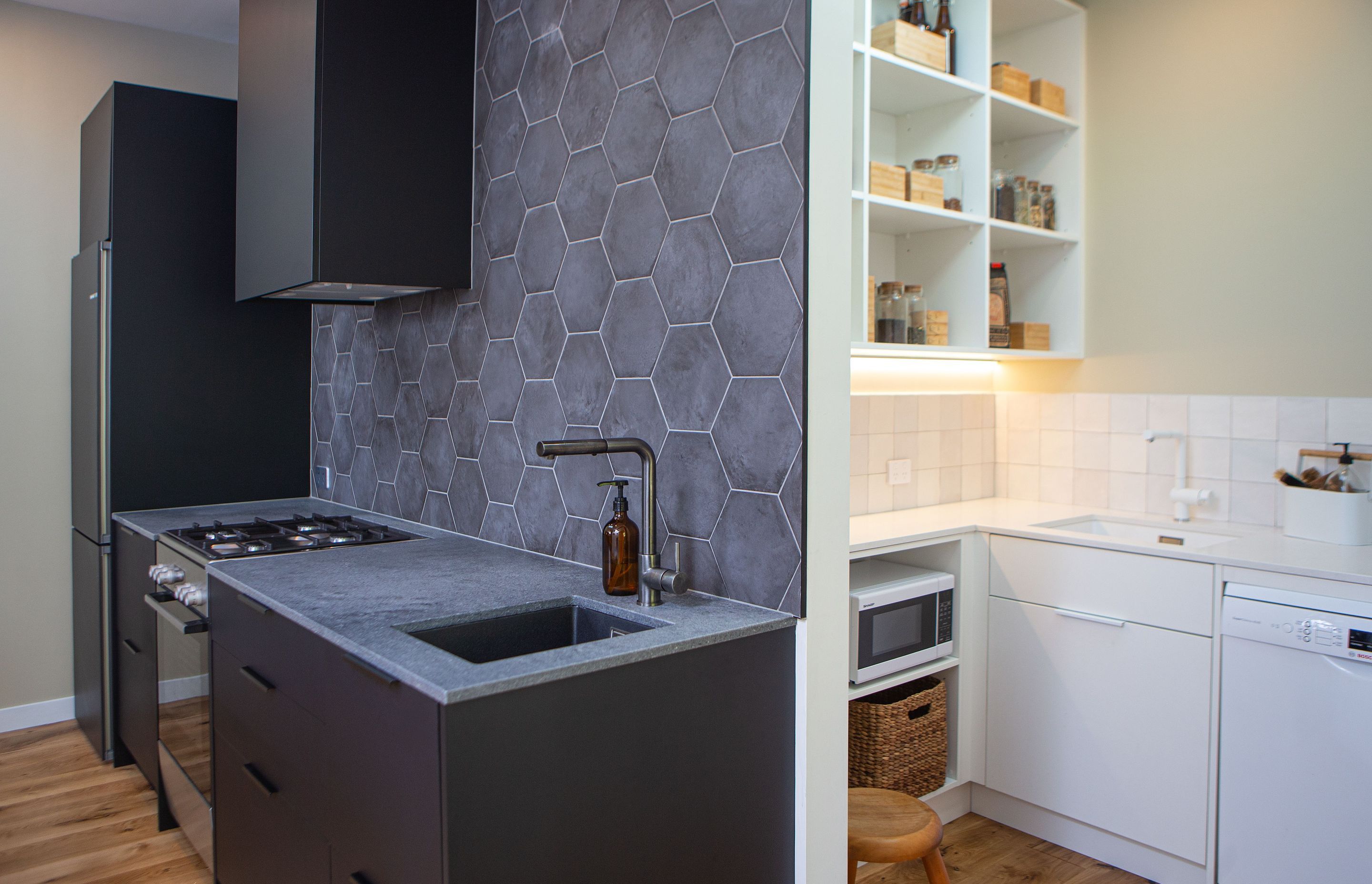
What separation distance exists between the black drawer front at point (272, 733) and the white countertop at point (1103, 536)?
1091 mm

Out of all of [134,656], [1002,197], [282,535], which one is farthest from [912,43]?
[134,656]

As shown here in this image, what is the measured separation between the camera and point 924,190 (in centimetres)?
268

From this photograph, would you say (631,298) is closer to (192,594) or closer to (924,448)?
(192,594)

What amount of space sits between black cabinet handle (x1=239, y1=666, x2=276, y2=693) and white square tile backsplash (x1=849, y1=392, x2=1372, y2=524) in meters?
1.79

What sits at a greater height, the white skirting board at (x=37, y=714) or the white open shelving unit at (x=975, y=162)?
the white open shelving unit at (x=975, y=162)

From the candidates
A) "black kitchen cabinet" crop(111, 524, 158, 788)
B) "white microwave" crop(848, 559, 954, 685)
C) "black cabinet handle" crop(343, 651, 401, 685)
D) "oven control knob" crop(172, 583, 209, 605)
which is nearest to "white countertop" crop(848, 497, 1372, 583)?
"white microwave" crop(848, 559, 954, 685)

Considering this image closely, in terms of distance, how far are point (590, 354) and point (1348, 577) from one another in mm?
1757

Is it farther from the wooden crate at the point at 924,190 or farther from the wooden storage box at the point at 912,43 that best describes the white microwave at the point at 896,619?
the wooden storage box at the point at 912,43

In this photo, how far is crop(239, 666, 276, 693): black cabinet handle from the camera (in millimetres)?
1688

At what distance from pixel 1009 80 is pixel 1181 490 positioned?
4.75 feet

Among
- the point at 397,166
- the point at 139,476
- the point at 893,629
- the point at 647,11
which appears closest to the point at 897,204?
the point at 647,11

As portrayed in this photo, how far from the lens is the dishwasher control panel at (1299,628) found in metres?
1.95

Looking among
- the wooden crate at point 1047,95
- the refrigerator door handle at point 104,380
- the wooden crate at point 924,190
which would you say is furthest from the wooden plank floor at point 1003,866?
the refrigerator door handle at point 104,380

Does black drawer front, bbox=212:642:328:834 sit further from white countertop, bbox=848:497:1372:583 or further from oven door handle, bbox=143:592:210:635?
white countertop, bbox=848:497:1372:583
